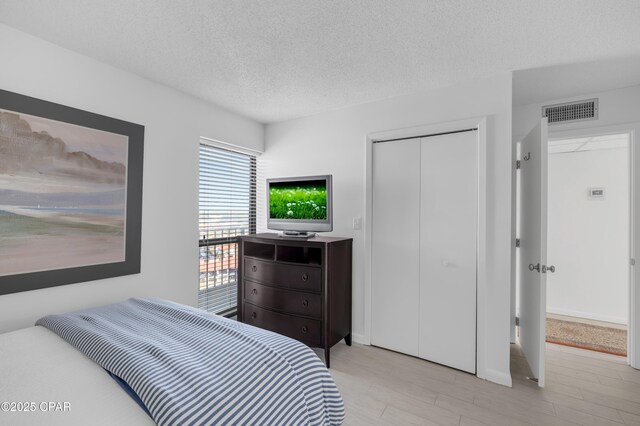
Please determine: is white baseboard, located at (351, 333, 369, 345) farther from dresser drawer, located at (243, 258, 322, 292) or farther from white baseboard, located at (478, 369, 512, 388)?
white baseboard, located at (478, 369, 512, 388)

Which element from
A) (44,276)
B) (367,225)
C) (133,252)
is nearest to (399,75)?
(367,225)

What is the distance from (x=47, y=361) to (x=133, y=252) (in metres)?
1.22

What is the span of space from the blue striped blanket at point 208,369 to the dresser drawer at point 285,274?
1.09 m

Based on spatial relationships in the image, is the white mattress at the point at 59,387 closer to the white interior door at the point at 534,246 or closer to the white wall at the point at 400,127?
the white wall at the point at 400,127

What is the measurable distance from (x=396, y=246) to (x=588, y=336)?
2513mm

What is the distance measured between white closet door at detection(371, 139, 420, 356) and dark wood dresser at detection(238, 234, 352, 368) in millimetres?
307

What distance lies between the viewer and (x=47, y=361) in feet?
4.04

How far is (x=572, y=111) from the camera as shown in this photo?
2.78 m

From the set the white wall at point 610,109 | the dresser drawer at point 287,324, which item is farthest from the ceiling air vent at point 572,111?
the dresser drawer at point 287,324

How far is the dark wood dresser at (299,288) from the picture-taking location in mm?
2590

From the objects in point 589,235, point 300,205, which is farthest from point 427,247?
point 589,235

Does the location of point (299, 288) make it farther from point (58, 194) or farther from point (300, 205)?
point (58, 194)

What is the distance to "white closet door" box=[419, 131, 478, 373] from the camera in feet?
8.06

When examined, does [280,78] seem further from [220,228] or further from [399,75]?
[220,228]
